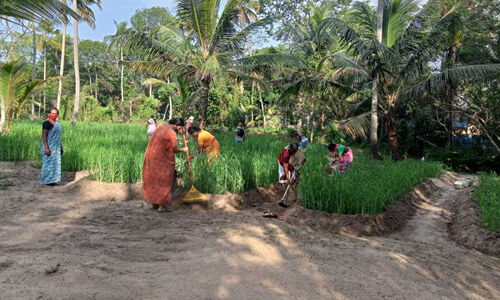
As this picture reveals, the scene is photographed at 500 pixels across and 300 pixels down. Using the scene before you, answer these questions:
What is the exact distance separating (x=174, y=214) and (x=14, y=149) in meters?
4.83

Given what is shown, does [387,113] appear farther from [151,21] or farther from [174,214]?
[151,21]

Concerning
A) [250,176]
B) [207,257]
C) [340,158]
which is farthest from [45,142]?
[340,158]

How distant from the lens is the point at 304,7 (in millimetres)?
21281

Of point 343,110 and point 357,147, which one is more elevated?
point 343,110

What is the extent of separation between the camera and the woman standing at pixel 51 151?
17.3ft

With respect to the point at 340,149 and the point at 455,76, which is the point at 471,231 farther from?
the point at 455,76

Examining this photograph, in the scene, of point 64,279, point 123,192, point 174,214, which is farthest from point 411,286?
point 123,192

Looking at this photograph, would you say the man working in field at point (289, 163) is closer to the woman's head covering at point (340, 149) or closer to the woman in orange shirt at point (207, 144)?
the woman in orange shirt at point (207, 144)

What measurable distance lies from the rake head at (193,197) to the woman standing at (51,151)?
238 cm

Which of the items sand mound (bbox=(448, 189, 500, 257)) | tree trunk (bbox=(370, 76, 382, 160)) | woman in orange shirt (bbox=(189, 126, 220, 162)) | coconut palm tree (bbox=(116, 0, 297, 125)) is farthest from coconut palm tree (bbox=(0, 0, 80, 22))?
tree trunk (bbox=(370, 76, 382, 160))

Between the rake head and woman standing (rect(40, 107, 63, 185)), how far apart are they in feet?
7.82

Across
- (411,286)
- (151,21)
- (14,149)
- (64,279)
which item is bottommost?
(411,286)

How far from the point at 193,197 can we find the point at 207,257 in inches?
87.2

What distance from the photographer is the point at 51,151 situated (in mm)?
5352
